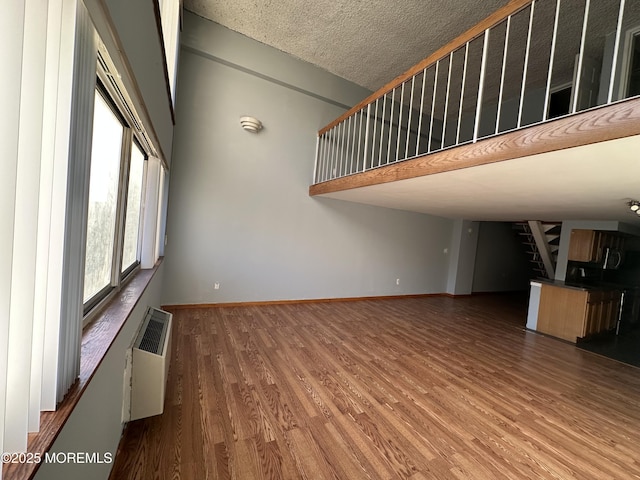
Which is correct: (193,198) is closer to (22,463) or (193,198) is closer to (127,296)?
(127,296)

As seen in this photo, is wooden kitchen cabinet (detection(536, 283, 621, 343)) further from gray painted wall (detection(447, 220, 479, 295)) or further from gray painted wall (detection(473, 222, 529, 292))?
gray painted wall (detection(473, 222, 529, 292))

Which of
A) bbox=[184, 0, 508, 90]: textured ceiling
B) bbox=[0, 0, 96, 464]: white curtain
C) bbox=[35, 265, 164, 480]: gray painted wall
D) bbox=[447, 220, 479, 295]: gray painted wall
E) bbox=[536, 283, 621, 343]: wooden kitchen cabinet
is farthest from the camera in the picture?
bbox=[447, 220, 479, 295]: gray painted wall

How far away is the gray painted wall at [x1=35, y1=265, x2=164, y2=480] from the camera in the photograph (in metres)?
0.78

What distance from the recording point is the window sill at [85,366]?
60 cm

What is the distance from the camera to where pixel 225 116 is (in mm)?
3965

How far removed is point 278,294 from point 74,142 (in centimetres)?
393

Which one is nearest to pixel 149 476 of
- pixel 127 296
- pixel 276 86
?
pixel 127 296

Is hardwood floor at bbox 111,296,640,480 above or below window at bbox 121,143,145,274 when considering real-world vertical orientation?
below

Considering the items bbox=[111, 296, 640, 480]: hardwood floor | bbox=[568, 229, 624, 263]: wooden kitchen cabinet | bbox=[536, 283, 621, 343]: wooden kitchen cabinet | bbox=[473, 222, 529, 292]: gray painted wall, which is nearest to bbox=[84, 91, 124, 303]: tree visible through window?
bbox=[111, 296, 640, 480]: hardwood floor

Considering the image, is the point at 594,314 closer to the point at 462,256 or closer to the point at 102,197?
the point at 462,256

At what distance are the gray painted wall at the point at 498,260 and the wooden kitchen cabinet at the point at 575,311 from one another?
8.91 ft

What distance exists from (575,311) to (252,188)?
5.09 meters

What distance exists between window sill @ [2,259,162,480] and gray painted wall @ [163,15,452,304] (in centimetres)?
214

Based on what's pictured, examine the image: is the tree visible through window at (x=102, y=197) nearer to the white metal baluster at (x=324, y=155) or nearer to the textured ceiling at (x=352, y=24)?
the textured ceiling at (x=352, y=24)
